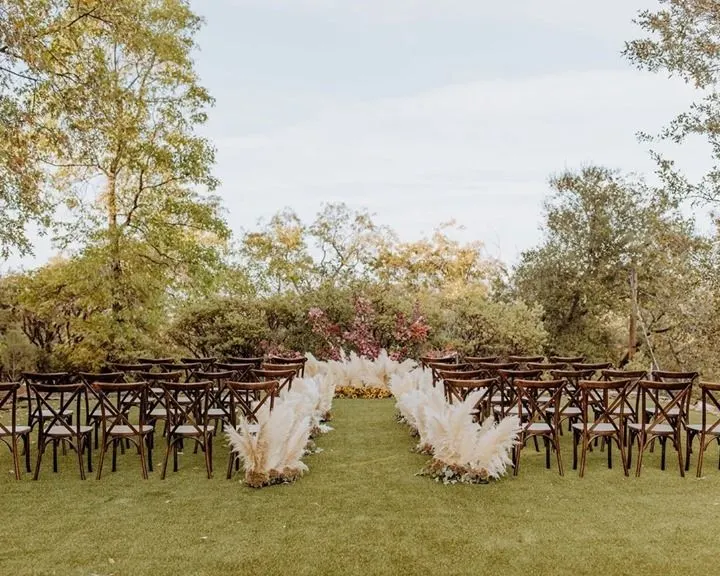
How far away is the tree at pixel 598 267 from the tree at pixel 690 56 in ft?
14.2

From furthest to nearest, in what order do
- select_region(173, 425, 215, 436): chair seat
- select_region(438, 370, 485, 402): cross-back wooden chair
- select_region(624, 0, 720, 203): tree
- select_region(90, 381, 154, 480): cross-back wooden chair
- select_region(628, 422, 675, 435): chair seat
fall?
select_region(624, 0, 720, 203): tree < select_region(438, 370, 485, 402): cross-back wooden chair < select_region(628, 422, 675, 435): chair seat < select_region(173, 425, 215, 436): chair seat < select_region(90, 381, 154, 480): cross-back wooden chair

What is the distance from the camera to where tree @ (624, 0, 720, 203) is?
10.9 metres

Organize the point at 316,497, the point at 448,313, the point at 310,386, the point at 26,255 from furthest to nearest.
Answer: the point at 448,313
the point at 26,255
the point at 310,386
the point at 316,497

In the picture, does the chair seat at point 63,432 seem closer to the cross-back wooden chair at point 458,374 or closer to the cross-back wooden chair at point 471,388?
the cross-back wooden chair at point 471,388

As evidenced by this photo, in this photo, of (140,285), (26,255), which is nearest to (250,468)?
(26,255)

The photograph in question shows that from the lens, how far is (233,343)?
→ 14914mm

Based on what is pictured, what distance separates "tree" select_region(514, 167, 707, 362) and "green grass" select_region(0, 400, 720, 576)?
421 inches

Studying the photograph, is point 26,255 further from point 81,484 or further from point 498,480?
point 498,480

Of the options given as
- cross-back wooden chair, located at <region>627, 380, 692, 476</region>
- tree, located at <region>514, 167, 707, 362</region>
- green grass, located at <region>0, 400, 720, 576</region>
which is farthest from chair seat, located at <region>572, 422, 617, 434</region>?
tree, located at <region>514, 167, 707, 362</region>

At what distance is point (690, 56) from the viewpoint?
11055 mm

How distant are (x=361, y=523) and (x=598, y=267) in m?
13.5

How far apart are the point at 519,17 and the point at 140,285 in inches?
436

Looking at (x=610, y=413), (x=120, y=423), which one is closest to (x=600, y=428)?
(x=610, y=413)

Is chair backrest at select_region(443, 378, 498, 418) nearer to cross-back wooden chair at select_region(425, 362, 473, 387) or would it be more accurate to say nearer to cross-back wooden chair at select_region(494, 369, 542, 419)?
cross-back wooden chair at select_region(494, 369, 542, 419)
